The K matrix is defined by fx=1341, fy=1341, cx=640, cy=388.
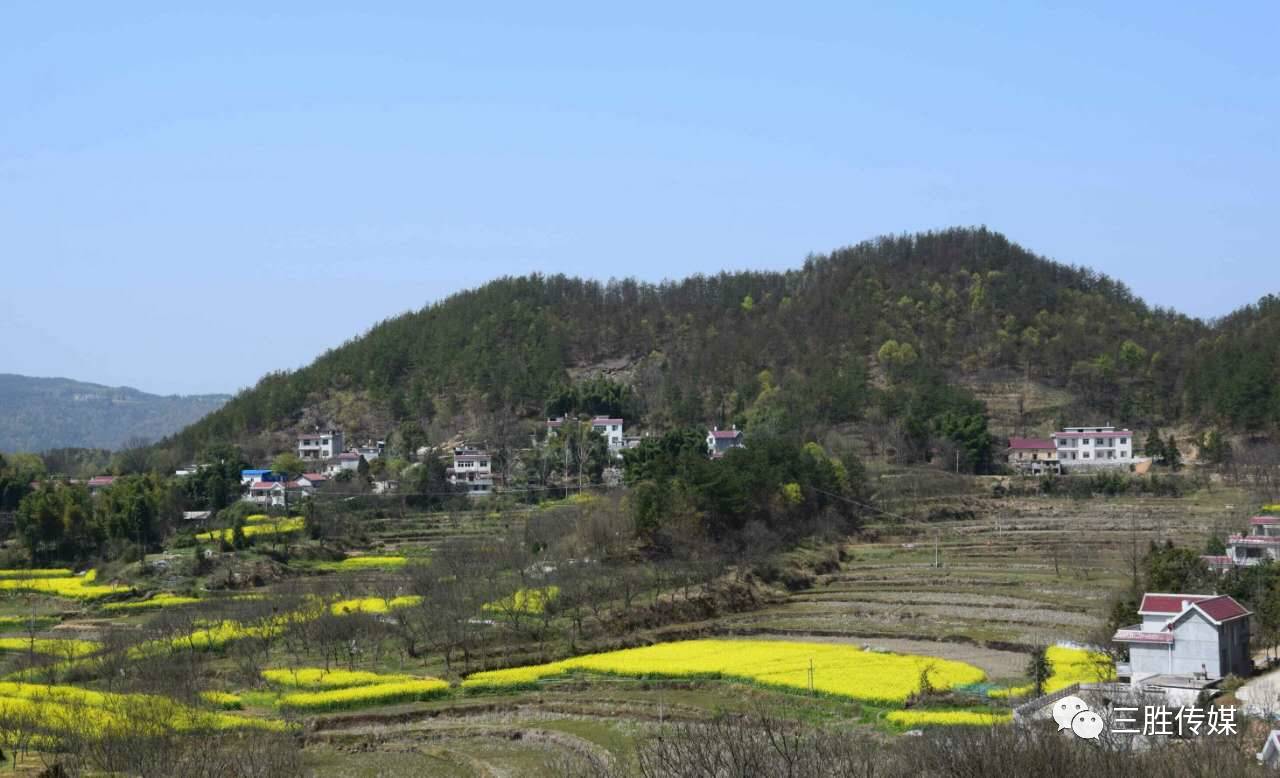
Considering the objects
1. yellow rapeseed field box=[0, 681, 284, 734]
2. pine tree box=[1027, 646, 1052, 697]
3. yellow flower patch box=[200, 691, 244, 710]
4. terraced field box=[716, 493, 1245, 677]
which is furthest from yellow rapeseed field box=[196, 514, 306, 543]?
pine tree box=[1027, 646, 1052, 697]

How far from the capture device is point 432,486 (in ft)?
176

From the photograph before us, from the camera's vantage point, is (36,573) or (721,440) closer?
(36,573)

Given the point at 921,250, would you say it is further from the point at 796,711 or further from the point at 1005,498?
the point at 796,711

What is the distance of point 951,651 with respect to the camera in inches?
1083

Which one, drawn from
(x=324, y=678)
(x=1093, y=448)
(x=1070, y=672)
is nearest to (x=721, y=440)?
(x=1093, y=448)

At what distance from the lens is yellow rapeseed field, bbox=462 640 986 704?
23484mm

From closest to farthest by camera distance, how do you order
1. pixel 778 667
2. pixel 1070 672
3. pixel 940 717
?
pixel 940 717, pixel 1070 672, pixel 778 667

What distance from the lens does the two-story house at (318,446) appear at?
221ft

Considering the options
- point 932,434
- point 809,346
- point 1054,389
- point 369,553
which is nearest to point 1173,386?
point 1054,389

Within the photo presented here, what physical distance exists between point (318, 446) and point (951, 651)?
152 feet

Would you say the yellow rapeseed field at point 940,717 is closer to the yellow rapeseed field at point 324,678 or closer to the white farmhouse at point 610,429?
the yellow rapeseed field at point 324,678

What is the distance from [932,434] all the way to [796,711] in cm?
3602

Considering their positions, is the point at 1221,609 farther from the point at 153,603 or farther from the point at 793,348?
the point at 793,348

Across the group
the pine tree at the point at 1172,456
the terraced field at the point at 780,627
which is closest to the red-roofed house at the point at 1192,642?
the terraced field at the point at 780,627
